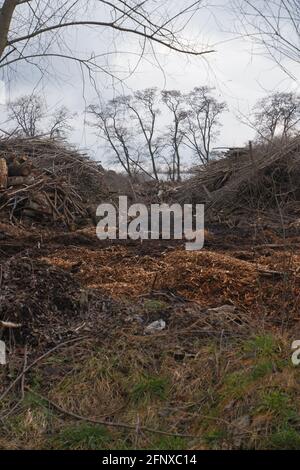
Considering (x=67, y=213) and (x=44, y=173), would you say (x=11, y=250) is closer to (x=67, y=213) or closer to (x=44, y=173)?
(x=67, y=213)

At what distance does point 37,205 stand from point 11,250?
2.75m

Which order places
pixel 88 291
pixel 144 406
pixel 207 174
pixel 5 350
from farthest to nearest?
pixel 207 174 < pixel 88 291 < pixel 5 350 < pixel 144 406

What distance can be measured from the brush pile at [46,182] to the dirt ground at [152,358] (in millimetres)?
4231

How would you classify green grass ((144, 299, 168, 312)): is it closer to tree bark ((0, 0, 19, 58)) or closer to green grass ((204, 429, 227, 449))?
green grass ((204, 429, 227, 449))

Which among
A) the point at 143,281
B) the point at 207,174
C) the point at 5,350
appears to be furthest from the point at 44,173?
the point at 5,350

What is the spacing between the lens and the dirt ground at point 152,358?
3252 millimetres

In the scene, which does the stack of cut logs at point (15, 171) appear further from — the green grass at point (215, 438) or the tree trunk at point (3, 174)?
the green grass at point (215, 438)

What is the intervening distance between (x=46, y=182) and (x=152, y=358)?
23.3 ft

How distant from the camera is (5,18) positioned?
5.25 m

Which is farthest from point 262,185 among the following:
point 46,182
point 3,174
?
point 3,174

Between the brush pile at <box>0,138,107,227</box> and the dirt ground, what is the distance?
4231 mm

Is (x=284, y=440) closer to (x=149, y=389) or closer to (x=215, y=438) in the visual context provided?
(x=215, y=438)

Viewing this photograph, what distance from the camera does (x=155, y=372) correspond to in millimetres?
3807
